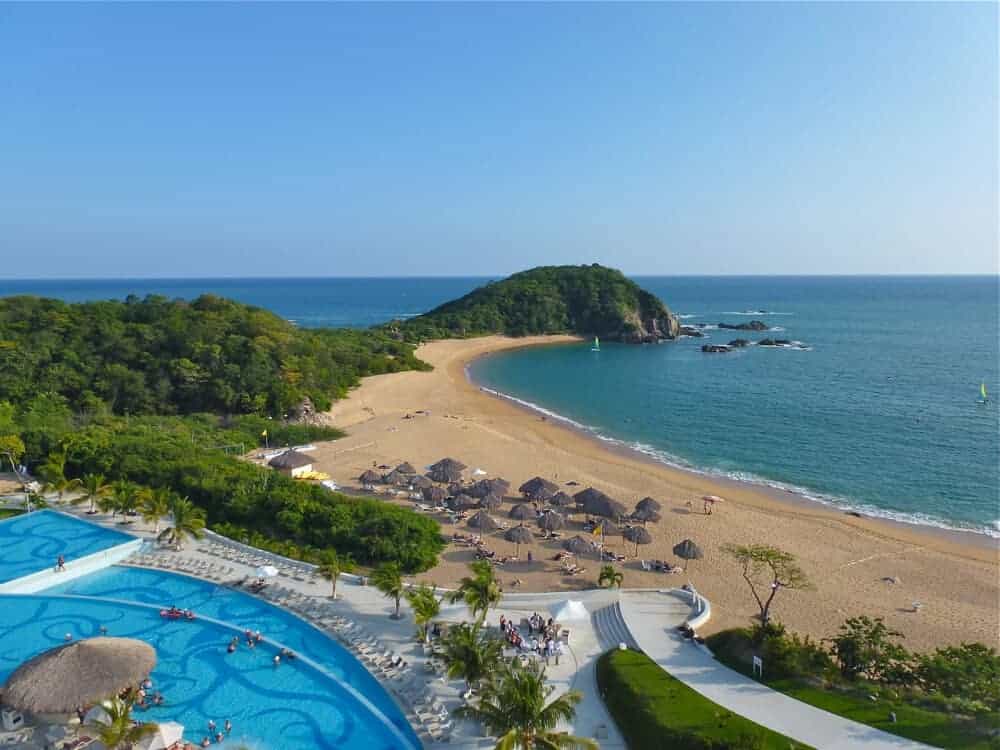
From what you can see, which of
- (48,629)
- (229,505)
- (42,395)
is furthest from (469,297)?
(48,629)

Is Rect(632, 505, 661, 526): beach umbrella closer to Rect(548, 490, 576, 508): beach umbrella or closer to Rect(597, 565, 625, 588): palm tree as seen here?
Rect(548, 490, 576, 508): beach umbrella

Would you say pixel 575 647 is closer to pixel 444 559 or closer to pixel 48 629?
pixel 444 559

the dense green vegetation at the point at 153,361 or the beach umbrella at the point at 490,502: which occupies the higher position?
the dense green vegetation at the point at 153,361

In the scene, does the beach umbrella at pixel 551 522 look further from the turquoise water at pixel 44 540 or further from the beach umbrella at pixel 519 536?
the turquoise water at pixel 44 540

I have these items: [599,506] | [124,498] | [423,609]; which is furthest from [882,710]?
[124,498]

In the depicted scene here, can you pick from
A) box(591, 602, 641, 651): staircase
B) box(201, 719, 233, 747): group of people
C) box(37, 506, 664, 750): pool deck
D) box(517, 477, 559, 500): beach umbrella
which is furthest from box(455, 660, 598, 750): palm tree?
box(517, 477, 559, 500): beach umbrella

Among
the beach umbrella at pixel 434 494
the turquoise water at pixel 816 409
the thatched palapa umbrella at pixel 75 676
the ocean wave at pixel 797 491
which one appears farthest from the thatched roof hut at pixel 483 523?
the turquoise water at pixel 816 409
